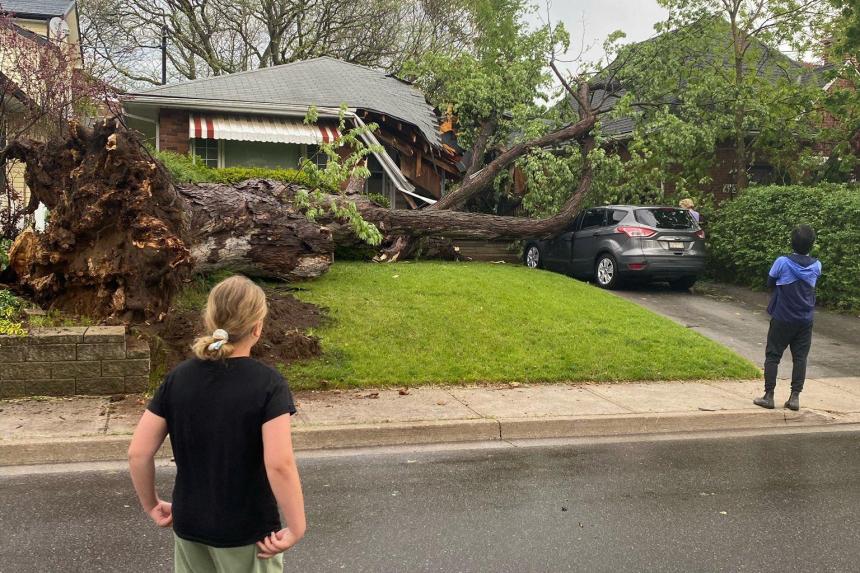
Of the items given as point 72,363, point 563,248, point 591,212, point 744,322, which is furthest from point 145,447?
point 563,248

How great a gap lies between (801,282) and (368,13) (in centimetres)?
2779

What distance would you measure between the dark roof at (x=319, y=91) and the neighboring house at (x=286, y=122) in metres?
0.03

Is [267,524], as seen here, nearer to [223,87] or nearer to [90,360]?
[90,360]

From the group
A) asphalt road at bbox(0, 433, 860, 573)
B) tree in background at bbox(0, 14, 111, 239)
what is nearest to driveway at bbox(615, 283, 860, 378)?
asphalt road at bbox(0, 433, 860, 573)

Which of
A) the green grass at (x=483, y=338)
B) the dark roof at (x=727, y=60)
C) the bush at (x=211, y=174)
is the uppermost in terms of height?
the dark roof at (x=727, y=60)

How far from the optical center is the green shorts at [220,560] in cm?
228

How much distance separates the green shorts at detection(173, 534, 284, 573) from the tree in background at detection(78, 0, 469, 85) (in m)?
29.6

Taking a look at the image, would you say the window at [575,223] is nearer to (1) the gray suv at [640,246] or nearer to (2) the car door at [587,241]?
(2) the car door at [587,241]

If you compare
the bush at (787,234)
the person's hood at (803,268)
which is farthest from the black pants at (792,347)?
the bush at (787,234)

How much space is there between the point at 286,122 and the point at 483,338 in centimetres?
1048

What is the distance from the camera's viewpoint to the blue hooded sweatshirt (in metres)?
7.40

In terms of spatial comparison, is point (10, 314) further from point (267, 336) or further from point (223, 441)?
point (223, 441)

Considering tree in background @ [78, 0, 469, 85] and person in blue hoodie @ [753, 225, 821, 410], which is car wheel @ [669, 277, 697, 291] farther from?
tree in background @ [78, 0, 469, 85]

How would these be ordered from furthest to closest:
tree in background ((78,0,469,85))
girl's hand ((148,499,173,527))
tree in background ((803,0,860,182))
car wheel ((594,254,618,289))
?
tree in background ((78,0,469,85)), tree in background ((803,0,860,182)), car wheel ((594,254,618,289)), girl's hand ((148,499,173,527))
